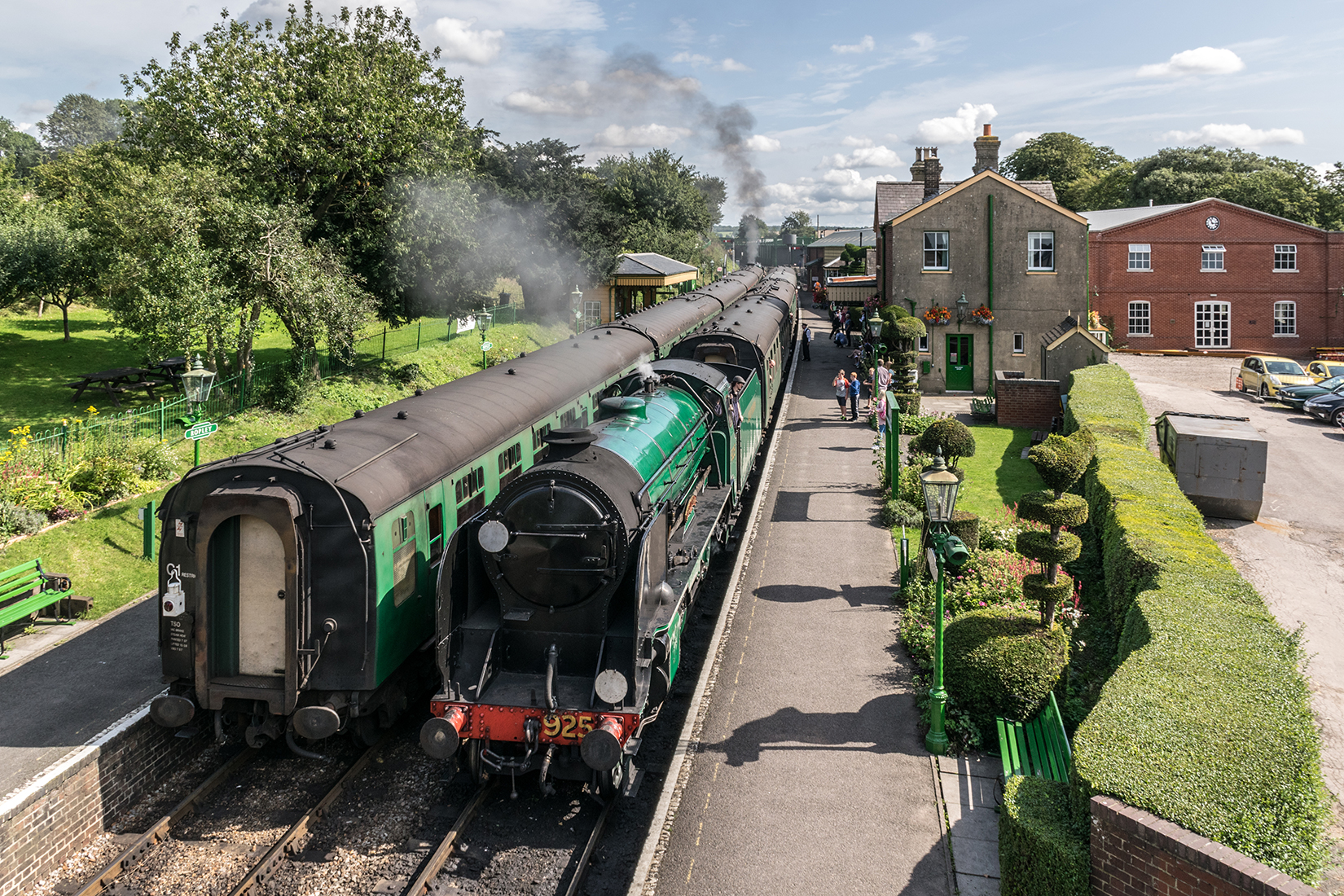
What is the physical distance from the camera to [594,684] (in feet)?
28.8

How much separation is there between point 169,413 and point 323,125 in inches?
373

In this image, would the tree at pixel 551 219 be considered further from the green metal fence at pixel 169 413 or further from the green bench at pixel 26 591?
the green bench at pixel 26 591

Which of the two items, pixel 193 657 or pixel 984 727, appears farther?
pixel 984 727

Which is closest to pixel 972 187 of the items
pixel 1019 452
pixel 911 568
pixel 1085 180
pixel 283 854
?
pixel 1019 452

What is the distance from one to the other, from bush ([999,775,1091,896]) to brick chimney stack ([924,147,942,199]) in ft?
119

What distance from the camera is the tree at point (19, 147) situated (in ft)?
281

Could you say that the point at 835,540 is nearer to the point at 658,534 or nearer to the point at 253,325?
the point at 658,534

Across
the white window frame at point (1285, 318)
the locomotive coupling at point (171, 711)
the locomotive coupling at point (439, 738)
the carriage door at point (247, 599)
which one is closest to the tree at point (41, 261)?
the carriage door at point (247, 599)

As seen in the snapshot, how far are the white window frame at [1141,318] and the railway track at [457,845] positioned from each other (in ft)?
130

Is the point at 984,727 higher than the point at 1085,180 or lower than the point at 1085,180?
lower

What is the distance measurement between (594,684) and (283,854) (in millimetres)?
3623

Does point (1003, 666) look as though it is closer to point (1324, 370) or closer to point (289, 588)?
point (289, 588)

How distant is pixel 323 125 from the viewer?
2484 centimetres

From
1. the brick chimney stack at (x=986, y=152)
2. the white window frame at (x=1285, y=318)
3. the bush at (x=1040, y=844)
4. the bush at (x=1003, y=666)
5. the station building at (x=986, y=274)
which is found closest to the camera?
the bush at (x=1040, y=844)
